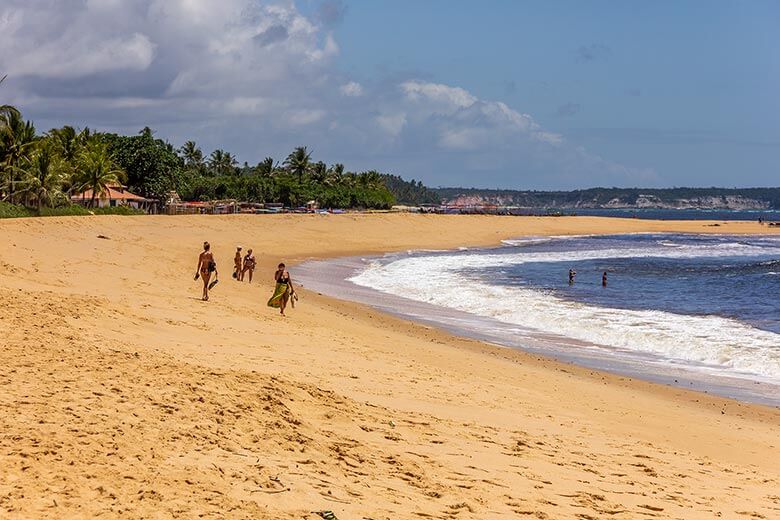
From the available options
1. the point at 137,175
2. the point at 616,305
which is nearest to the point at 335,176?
the point at 137,175

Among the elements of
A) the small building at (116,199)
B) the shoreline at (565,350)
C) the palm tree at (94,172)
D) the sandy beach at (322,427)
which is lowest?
the shoreline at (565,350)

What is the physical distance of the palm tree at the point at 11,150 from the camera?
55812 millimetres

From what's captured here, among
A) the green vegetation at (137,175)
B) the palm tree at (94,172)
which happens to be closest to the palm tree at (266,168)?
the green vegetation at (137,175)

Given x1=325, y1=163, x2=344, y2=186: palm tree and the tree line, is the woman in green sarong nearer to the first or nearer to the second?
the tree line

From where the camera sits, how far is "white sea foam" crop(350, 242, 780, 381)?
64.1ft

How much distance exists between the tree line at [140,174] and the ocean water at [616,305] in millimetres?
24718

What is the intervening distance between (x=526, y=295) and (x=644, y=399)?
17.5m

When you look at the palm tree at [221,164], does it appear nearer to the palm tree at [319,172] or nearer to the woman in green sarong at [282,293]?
the palm tree at [319,172]

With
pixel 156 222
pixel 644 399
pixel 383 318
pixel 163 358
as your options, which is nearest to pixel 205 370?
pixel 163 358

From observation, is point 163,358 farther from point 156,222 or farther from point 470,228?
point 470,228

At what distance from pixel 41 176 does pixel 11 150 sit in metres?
2.55

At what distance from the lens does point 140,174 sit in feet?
274

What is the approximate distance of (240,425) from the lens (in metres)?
8.21

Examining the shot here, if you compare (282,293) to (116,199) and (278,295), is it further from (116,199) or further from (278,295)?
(116,199)
